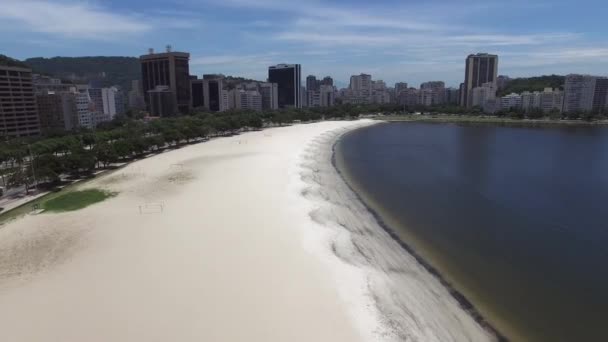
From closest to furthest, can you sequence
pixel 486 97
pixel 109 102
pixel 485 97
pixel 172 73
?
pixel 109 102 < pixel 172 73 < pixel 486 97 < pixel 485 97

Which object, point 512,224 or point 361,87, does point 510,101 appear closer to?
point 361,87

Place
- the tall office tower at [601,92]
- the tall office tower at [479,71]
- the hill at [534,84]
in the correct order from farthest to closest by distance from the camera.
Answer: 1. the tall office tower at [479,71]
2. the hill at [534,84]
3. the tall office tower at [601,92]

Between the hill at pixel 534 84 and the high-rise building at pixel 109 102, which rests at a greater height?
the hill at pixel 534 84

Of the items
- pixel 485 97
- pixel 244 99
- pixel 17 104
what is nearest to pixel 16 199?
pixel 17 104

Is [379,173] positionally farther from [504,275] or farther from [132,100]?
[132,100]

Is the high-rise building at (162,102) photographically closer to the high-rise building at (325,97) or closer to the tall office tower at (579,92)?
the high-rise building at (325,97)

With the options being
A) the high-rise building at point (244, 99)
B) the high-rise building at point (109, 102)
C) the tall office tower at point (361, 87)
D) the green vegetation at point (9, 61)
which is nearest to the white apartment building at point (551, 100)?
the tall office tower at point (361, 87)

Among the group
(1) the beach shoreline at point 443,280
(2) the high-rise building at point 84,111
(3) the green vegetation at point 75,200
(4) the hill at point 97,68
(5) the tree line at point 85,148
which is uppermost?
(4) the hill at point 97,68

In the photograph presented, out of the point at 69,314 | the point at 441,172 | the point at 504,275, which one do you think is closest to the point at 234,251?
the point at 69,314
